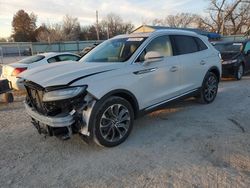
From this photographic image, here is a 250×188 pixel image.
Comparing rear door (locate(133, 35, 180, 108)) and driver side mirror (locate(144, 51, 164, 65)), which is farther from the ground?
driver side mirror (locate(144, 51, 164, 65))

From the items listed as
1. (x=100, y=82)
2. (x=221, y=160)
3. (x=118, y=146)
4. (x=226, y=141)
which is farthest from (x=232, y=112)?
(x=100, y=82)

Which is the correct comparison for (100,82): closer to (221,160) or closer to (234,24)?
(221,160)

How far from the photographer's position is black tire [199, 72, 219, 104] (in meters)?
6.11

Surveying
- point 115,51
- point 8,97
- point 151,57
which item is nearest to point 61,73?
point 115,51

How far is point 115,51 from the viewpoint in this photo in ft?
15.5

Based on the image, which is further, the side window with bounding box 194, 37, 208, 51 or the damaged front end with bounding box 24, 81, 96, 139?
the side window with bounding box 194, 37, 208, 51

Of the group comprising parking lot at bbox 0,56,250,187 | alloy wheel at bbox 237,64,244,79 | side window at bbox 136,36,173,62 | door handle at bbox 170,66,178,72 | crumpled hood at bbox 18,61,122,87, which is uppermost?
side window at bbox 136,36,173,62

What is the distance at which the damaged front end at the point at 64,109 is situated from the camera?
3471mm

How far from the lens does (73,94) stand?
3457mm

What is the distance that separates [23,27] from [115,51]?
3201 inches

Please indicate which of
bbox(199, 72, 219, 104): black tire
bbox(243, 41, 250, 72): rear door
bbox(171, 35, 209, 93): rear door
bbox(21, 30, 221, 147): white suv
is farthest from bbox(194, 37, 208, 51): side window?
bbox(243, 41, 250, 72): rear door

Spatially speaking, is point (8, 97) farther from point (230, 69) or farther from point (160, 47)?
point (230, 69)

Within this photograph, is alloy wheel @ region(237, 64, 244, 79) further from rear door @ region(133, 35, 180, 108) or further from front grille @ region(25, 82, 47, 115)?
front grille @ region(25, 82, 47, 115)

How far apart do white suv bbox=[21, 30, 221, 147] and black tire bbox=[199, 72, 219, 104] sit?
63 cm
